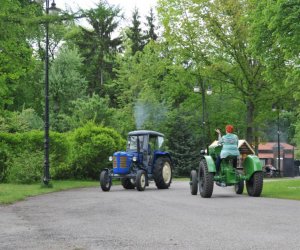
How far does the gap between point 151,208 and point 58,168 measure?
20.4 metres

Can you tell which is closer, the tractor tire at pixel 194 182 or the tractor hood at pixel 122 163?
the tractor tire at pixel 194 182

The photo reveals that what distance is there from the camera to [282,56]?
29.7 meters

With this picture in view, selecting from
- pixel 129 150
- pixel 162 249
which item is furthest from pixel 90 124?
pixel 162 249

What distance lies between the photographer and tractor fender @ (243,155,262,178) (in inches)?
684

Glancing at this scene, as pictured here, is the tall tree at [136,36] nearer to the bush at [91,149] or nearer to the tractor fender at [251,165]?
the bush at [91,149]

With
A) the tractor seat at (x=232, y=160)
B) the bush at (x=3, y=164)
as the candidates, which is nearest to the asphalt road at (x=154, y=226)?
the tractor seat at (x=232, y=160)

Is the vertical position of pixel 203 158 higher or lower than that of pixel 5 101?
lower

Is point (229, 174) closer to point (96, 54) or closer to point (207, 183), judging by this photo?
point (207, 183)

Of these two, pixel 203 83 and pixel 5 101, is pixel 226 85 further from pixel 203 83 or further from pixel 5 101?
pixel 5 101

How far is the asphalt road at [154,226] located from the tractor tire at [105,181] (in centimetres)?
861

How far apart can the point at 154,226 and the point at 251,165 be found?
8.31m

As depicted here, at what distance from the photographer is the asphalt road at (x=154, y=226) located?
7.93 m

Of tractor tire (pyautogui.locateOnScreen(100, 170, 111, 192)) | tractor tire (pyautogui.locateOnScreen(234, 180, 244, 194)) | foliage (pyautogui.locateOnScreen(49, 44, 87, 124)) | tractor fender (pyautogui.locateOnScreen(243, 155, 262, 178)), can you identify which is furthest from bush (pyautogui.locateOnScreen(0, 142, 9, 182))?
foliage (pyautogui.locateOnScreen(49, 44, 87, 124))

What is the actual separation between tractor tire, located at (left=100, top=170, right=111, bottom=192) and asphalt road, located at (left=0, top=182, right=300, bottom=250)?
861 cm
